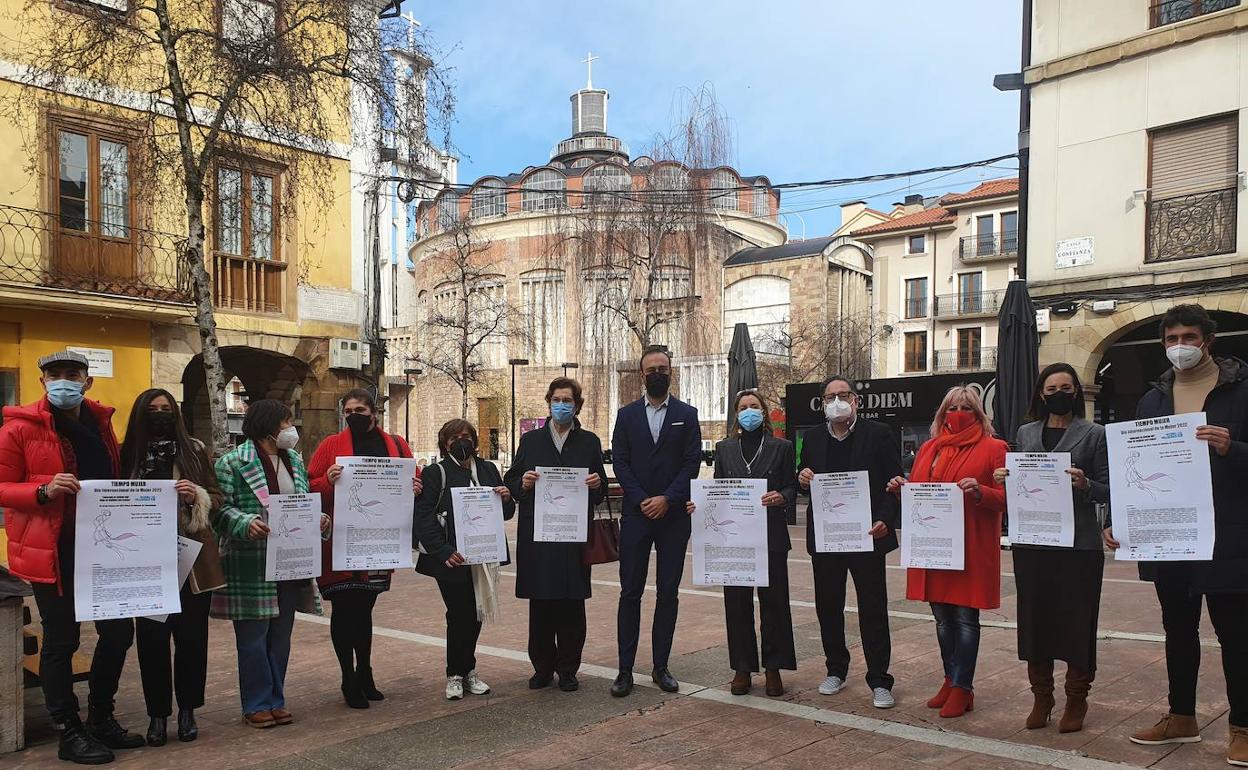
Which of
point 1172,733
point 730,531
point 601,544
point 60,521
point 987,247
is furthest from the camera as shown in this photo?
point 987,247

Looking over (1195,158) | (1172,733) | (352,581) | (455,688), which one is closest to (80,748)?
(352,581)

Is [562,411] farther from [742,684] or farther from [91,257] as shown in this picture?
[91,257]

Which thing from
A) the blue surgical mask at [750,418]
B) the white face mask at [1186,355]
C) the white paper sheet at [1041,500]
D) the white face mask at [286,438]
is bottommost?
the white paper sheet at [1041,500]

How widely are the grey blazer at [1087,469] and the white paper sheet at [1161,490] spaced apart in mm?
Answer: 197

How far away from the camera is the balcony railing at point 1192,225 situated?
50.8ft

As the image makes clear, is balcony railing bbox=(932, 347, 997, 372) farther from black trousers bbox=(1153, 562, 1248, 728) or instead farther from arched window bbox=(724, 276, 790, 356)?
black trousers bbox=(1153, 562, 1248, 728)

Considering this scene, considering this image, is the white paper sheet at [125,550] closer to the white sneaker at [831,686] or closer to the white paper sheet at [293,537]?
the white paper sheet at [293,537]

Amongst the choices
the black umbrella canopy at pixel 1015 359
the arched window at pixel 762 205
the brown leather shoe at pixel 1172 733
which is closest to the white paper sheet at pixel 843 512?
the brown leather shoe at pixel 1172 733

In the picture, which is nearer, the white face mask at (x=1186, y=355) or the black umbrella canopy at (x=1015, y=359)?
the white face mask at (x=1186, y=355)

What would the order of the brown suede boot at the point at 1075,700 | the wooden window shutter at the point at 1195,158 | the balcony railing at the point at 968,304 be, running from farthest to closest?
the balcony railing at the point at 968,304
the wooden window shutter at the point at 1195,158
the brown suede boot at the point at 1075,700

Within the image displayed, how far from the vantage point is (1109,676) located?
663 centimetres

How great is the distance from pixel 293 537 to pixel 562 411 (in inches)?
73.2

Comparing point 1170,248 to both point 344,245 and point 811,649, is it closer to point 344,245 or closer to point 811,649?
point 811,649

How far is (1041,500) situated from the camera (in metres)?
5.26
